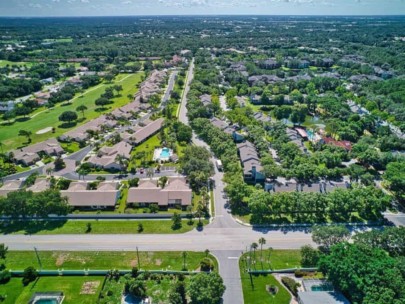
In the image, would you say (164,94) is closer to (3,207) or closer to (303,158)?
(303,158)

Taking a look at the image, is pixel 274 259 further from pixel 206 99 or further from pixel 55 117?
pixel 55 117

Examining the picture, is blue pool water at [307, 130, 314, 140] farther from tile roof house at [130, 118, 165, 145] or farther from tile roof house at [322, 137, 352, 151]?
tile roof house at [130, 118, 165, 145]

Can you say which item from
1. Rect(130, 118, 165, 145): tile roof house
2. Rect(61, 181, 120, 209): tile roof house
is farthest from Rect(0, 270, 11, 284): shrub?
Rect(130, 118, 165, 145): tile roof house

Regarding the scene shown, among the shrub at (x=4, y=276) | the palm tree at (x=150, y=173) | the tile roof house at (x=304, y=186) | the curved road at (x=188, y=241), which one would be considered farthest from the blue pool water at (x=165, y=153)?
the shrub at (x=4, y=276)

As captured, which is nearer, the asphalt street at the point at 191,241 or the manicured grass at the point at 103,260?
the manicured grass at the point at 103,260

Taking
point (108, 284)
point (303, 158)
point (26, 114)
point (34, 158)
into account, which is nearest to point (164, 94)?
point (26, 114)

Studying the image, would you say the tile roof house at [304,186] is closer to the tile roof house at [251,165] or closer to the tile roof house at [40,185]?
the tile roof house at [251,165]
